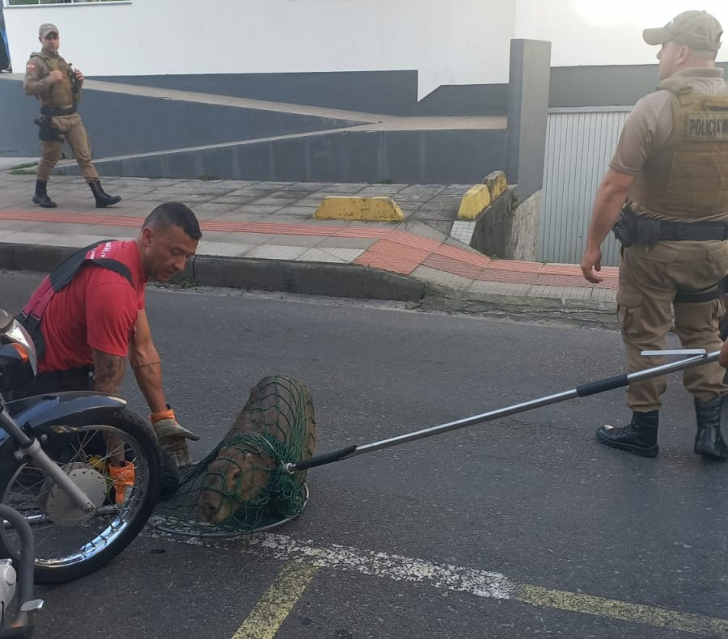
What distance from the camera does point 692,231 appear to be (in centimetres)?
376

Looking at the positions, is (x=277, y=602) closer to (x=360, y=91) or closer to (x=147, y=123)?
(x=360, y=91)

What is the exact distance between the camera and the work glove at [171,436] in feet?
11.9

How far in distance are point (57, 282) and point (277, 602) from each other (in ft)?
4.97

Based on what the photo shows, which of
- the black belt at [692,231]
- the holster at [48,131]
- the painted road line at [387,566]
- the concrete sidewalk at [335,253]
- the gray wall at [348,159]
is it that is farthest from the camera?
the gray wall at [348,159]

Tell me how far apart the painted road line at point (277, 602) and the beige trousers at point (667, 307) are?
191 cm

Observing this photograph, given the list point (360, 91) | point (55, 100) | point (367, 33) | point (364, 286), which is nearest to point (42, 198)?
point (55, 100)

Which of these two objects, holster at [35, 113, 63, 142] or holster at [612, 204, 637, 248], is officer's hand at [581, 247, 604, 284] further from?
holster at [35, 113, 63, 142]

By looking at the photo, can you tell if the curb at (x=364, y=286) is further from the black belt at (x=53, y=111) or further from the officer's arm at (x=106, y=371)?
the officer's arm at (x=106, y=371)

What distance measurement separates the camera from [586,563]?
124 inches

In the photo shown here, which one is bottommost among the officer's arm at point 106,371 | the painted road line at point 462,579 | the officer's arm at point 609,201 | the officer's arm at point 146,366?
the painted road line at point 462,579

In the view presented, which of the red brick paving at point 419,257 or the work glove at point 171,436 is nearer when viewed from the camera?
the work glove at point 171,436

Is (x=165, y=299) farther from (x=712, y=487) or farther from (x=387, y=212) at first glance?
(x=712, y=487)

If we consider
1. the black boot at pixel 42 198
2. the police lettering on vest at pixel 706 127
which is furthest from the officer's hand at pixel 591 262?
the black boot at pixel 42 198

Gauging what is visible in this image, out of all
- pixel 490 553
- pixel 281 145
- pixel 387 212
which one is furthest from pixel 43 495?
pixel 281 145
